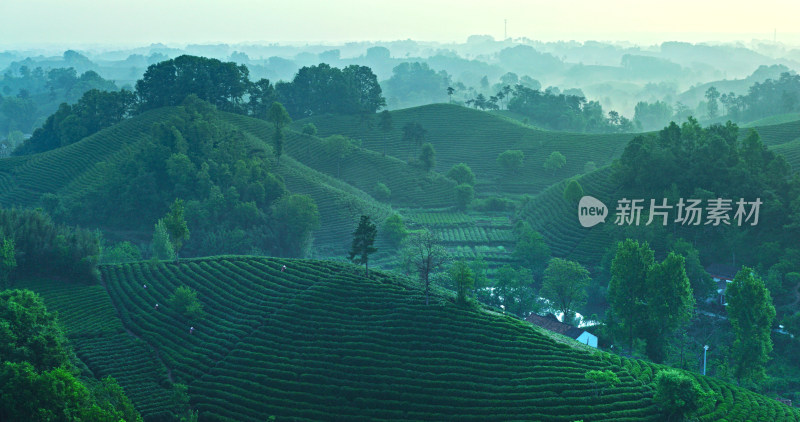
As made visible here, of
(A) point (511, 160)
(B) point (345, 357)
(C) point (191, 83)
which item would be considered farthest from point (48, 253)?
(A) point (511, 160)

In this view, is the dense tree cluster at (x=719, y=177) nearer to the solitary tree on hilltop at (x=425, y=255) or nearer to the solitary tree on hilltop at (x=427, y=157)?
the solitary tree on hilltop at (x=425, y=255)

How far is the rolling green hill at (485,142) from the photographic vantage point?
3561 inches

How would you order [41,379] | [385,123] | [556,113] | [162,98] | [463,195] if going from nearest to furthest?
[41,379]
[463,195]
[162,98]
[385,123]
[556,113]

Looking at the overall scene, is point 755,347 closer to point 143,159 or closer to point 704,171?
point 704,171

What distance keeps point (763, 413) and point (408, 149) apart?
70.7 metres

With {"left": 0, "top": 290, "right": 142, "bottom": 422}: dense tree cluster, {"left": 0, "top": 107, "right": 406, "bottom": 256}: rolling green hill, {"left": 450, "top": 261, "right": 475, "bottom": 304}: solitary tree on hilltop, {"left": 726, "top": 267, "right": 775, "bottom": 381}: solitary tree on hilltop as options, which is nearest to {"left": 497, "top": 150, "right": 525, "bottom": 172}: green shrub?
{"left": 0, "top": 107, "right": 406, "bottom": 256}: rolling green hill

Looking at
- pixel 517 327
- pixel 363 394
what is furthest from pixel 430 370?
pixel 517 327

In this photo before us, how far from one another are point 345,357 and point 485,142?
70.1 metres

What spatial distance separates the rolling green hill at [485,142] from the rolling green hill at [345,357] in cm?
5198

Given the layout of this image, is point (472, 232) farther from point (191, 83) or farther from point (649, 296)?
point (191, 83)

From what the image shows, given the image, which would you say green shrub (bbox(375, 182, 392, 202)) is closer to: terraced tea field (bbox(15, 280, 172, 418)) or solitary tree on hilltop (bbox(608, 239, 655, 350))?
terraced tea field (bbox(15, 280, 172, 418))

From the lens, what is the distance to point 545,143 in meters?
96.9

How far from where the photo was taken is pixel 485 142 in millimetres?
99750

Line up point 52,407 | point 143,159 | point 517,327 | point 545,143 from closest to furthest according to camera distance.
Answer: point 52,407, point 517,327, point 143,159, point 545,143
